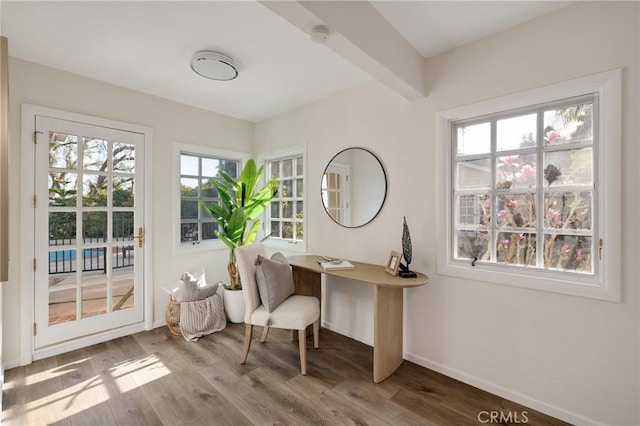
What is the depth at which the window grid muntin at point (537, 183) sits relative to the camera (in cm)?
172

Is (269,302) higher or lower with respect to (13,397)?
higher

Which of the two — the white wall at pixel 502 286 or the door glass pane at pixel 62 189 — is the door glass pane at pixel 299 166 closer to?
the white wall at pixel 502 286

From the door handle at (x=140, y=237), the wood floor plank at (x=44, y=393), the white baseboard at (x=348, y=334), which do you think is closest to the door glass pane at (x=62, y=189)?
the door handle at (x=140, y=237)

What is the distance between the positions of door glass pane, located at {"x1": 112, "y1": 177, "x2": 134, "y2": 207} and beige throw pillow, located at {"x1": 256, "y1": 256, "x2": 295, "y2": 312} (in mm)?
1712

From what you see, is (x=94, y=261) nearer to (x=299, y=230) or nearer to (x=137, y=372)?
(x=137, y=372)

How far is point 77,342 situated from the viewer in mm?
2641

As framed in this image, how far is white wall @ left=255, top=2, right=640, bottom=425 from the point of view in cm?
158

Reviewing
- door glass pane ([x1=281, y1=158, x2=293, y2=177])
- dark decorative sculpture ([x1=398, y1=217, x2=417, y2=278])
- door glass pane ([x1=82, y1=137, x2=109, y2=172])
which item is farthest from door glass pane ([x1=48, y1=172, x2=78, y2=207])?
dark decorative sculpture ([x1=398, y1=217, x2=417, y2=278])

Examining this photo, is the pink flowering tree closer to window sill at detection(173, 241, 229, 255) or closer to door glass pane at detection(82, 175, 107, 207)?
window sill at detection(173, 241, 229, 255)

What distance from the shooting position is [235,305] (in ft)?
10.6

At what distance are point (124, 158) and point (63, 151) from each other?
18.6 inches

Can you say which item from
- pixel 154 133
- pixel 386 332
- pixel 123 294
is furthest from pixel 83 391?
pixel 154 133

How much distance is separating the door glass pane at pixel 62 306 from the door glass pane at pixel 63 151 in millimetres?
1172

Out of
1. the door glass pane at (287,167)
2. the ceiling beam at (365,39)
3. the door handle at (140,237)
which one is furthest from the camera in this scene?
the door glass pane at (287,167)
